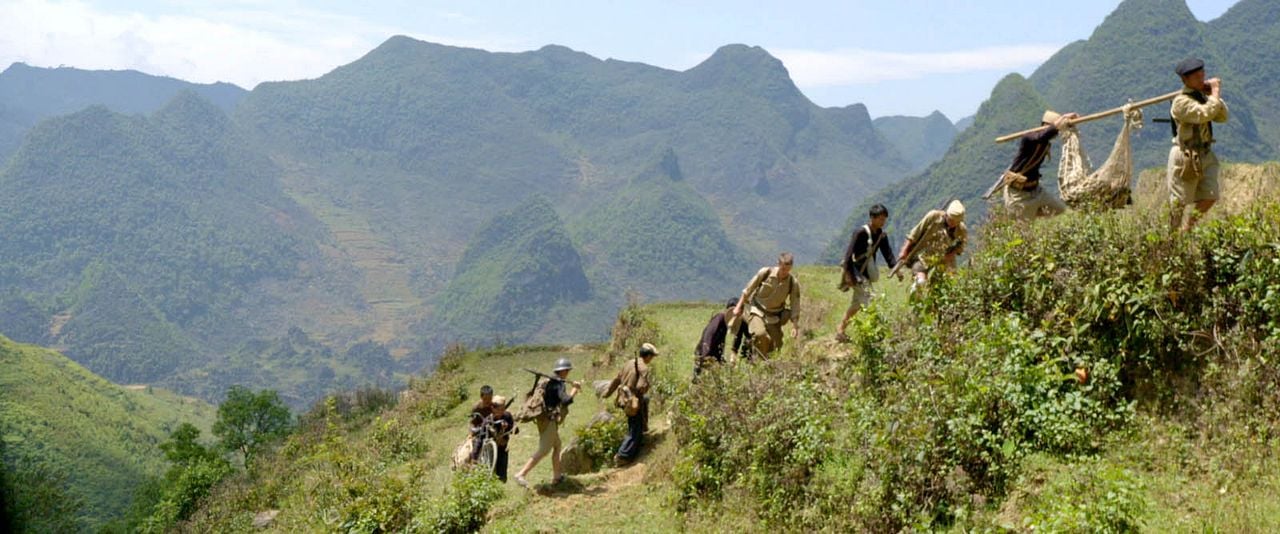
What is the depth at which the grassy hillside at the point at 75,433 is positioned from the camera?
55.1 m

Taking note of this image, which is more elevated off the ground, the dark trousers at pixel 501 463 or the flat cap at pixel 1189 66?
the flat cap at pixel 1189 66

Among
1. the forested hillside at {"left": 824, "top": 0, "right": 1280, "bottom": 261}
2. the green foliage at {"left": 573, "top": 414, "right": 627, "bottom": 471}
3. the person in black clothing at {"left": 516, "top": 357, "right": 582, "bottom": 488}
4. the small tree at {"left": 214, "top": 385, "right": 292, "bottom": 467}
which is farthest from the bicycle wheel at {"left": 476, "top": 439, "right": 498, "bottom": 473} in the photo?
the forested hillside at {"left": 824, "top": 0, "right": 1280, "bottom": 261}

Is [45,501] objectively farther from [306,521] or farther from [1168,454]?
[1168,454]

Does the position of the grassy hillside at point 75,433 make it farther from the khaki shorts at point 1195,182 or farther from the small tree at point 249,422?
the khaki shorts at point 1195,182

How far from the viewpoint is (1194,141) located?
26.4ft

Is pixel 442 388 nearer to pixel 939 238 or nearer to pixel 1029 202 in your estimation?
pixel 939 238

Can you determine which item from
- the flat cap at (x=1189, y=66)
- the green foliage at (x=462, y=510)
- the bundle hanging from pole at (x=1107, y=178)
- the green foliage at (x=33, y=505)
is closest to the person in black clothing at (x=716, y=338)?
the green foliage at (x=462, y=510)

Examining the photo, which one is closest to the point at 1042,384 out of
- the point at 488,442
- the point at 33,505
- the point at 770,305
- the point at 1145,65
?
the point at 770,305

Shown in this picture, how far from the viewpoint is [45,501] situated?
41.2 meters

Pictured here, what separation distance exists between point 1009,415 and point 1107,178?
321 cm

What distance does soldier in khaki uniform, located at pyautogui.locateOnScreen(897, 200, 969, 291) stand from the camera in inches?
384

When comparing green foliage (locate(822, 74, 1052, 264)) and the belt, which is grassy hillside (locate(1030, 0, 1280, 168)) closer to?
green foliage (locate(822, 74, 1052, 264))

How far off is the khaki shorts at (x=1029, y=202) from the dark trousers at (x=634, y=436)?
194 inches

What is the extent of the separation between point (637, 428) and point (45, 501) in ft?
133
